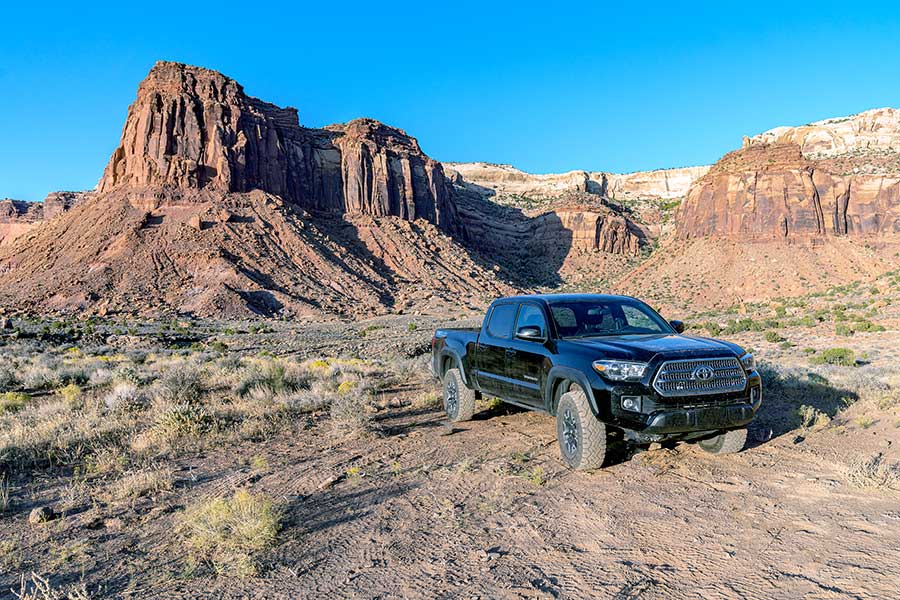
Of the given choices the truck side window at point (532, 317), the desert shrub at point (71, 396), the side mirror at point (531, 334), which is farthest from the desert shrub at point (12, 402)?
the side mirror at point (531, 334)

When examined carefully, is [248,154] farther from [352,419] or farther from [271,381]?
[352,419]

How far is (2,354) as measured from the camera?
21.0m

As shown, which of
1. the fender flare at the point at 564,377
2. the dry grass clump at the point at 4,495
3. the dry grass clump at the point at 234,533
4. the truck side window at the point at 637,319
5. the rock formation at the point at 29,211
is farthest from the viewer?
the rock formation at the point at 29,211

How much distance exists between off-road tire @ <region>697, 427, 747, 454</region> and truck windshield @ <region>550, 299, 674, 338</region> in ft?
4.64

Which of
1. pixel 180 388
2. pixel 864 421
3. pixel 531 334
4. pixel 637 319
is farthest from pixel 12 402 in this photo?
pixel 864 421

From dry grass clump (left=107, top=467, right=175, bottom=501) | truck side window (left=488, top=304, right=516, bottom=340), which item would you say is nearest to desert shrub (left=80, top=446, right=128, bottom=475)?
dry grass clump (left=107, top=467, right=175, bottom=501)

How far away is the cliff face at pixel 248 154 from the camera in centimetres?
6231

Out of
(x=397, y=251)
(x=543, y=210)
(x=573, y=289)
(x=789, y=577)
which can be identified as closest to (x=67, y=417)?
(x=789, y=577)

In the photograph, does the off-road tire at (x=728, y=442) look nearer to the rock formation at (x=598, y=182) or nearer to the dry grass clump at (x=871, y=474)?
the dry grass clump at (x=871, y=474)

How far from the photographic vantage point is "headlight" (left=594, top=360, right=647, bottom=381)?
5559 millimetres

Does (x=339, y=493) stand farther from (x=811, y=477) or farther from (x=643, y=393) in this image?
(x=811, y=477)

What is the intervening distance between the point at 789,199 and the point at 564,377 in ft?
234

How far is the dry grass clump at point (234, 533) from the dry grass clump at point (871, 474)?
5.48 metres

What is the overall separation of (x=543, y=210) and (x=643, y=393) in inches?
3867
